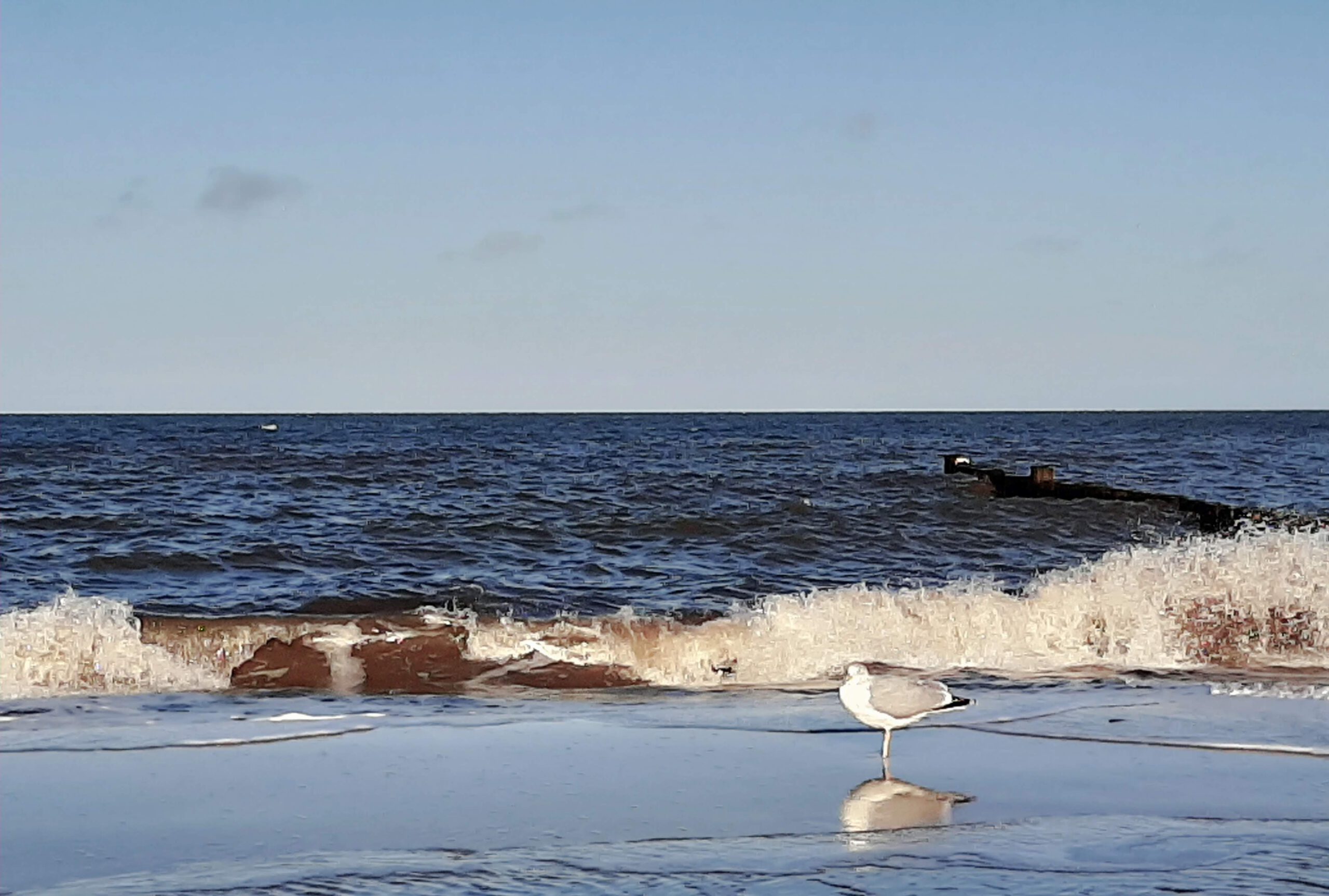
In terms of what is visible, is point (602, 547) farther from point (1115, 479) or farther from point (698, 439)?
point (698, 439)

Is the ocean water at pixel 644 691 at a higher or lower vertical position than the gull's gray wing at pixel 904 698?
lower

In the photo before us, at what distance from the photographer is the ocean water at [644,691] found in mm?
5852

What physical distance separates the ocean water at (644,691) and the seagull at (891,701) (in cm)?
23

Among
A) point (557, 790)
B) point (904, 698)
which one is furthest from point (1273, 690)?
point (557, 790)

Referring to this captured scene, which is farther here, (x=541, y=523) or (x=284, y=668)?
(x=541, y=523)

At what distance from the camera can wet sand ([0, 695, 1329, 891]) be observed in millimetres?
6121

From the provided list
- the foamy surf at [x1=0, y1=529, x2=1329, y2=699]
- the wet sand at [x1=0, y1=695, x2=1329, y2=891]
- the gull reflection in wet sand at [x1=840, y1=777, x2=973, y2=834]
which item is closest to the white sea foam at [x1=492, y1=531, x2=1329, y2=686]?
the foamy surf at [x1=0, y1=529, x2=1329, y2=699]

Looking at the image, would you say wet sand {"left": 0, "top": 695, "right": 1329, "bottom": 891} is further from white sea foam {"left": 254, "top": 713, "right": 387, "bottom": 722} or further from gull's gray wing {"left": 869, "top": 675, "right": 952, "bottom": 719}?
white sea foam {"left": 254, "top": 713, "right": 387, "bottom": 722}

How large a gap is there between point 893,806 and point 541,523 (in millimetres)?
18717

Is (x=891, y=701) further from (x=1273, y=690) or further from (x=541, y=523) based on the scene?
(x=541, y=523)

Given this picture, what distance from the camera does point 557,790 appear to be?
701 centimetres

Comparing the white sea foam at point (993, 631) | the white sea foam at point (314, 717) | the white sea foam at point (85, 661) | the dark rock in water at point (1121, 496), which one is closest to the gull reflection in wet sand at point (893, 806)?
the white sea foam at point (314, 717)

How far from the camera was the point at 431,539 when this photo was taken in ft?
75.2

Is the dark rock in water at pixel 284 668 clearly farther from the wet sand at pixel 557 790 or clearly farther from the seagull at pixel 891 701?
the seagull at pixel 891 701
